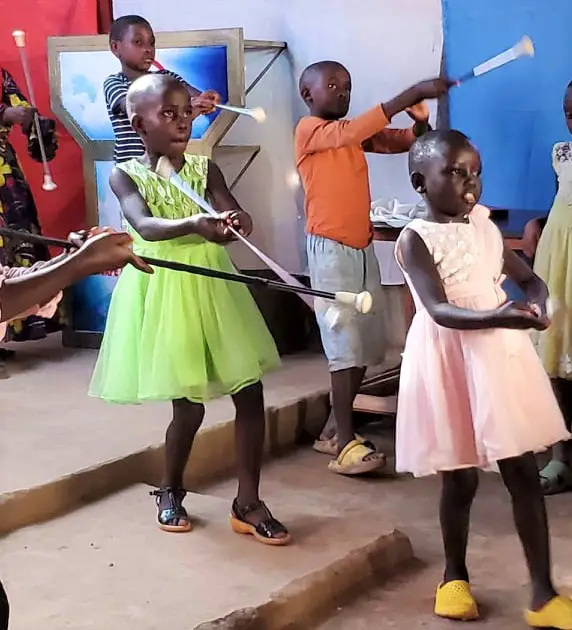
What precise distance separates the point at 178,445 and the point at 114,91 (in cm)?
143

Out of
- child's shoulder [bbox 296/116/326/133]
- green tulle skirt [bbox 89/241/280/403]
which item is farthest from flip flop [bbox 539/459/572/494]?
child's shoulder [bbox 296/116/326/133]

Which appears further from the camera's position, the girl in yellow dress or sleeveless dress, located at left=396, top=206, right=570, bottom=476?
the girl in yellow dress

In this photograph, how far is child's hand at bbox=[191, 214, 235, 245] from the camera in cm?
222

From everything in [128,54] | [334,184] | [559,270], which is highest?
[128,54]

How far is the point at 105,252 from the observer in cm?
160

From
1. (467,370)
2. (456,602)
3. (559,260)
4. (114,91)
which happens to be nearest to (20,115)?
(114,91)

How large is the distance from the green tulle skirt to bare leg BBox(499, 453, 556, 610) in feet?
2.09

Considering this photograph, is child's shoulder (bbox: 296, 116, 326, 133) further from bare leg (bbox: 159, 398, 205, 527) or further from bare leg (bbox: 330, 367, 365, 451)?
bare leg (bbox: 159, 398, 205, 527)

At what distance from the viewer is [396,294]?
4.14 m

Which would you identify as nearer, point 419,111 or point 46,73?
point 419,111

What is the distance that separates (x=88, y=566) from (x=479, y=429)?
3.01 ft

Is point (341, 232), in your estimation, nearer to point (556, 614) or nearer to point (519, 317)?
point (519, 317)

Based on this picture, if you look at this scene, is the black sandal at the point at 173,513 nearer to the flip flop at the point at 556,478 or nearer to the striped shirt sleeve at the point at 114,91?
the flip flop at the point at 556,478

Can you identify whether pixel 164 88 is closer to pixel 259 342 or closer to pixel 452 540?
pixel 259 342
